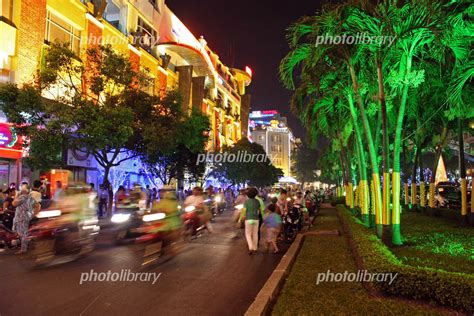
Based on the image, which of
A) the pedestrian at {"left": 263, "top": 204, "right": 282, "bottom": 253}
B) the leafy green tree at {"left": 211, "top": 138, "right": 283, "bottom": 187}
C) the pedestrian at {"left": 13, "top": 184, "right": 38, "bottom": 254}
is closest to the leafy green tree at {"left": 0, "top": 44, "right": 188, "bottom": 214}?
the pedestrian at {"left": 13, "top": 184, "right": 38, "bottom": 254}

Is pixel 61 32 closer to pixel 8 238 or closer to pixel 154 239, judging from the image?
pixel 8 238

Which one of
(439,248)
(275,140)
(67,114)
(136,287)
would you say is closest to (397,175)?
(439,248)

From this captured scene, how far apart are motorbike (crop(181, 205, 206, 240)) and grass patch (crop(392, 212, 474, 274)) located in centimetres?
571

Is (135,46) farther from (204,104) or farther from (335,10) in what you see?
(335,10)

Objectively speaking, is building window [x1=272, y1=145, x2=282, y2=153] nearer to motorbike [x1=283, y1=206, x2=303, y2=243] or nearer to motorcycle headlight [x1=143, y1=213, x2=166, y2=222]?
motorbike [x1=283, y1=206, x2=303, y2=243]

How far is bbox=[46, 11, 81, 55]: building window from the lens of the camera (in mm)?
23797

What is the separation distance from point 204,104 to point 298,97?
37.3 meters

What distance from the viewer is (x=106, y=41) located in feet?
95.9

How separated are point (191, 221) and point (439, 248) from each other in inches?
273

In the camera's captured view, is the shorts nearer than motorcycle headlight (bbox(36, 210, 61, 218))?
No

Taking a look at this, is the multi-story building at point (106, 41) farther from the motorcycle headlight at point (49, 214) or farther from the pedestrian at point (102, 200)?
the motorcycle headlight at point (49, 214)

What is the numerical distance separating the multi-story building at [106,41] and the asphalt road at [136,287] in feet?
45.3

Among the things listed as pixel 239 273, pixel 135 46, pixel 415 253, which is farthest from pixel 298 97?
pixel 135 46

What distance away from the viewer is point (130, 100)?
2072cm
